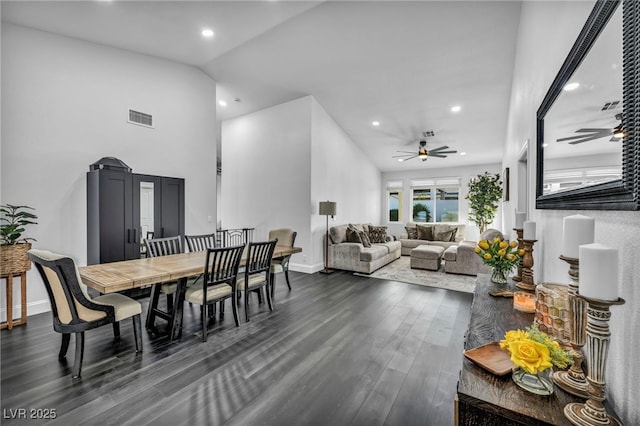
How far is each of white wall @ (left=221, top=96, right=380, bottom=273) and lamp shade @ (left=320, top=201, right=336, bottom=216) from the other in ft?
0.62

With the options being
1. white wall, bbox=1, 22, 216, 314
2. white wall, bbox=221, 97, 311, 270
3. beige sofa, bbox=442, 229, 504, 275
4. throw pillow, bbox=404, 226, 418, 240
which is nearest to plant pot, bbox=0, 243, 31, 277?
white wall, bbox=1, 22, 216, 314

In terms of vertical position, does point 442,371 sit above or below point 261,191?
below

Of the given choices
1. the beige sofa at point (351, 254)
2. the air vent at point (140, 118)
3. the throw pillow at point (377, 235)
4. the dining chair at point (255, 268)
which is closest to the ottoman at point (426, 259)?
the beige sofa at point (351, 254)

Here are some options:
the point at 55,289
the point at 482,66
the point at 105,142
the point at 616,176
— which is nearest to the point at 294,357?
the point at 55,289

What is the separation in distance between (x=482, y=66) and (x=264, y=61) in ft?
11.8

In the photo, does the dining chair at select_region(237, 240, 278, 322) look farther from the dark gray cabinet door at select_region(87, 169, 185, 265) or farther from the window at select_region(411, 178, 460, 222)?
the window at select_region(411, 178, 460, 222)

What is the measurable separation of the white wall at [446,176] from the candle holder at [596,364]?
27.6ft

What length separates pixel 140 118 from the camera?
13.9 feet

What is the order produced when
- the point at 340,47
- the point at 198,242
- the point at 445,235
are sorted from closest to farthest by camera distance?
the point at 198,242
the point at 340,47
the point at 445,235

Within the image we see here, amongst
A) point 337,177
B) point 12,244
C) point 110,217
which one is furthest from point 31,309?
point 337,177

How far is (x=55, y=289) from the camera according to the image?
6.89ft

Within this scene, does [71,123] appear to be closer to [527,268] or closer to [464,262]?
[527,268]

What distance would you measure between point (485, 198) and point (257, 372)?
7.67 meters

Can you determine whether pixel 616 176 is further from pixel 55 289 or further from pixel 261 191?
pixel 261 191
